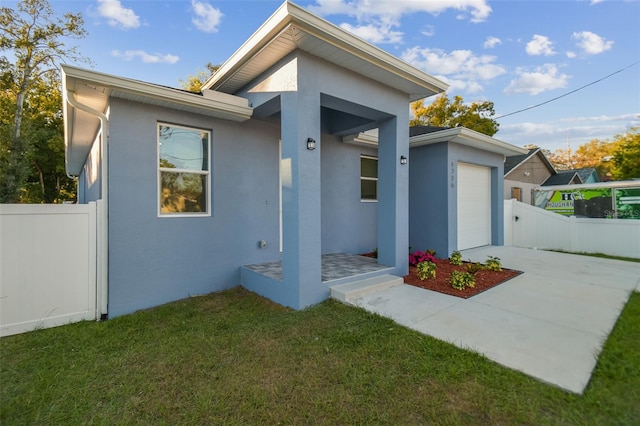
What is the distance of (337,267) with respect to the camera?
18.3 feet

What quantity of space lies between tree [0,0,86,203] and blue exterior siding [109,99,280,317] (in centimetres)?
1200

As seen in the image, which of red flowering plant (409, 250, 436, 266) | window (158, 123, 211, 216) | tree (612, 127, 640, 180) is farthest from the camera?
tree (612, 127, 640, 180)

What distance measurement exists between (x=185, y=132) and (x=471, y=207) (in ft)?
26.3

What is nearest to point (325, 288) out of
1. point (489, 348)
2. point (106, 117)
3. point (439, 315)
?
point (439, 315)

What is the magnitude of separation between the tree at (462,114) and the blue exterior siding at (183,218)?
19.3 meters

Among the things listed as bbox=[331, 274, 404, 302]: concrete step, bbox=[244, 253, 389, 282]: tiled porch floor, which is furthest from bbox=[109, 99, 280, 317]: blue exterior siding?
bbox=[331, 274, 404, 302]: concrete step

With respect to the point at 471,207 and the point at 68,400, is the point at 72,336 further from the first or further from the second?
the point at 471,207

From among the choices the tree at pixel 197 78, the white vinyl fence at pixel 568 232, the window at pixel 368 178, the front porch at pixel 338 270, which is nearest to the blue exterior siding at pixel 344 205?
the window at pixel 368 178

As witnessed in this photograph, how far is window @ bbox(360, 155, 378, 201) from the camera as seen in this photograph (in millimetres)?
7883

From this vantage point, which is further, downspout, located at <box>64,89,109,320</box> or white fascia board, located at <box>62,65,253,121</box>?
downspout, located at <box>64,89,109,320</box>

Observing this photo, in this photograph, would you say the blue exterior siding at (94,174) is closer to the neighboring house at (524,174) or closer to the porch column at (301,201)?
the porch column at (301,201)

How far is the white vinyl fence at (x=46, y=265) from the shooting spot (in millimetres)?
3518

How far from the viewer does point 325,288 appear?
449 centimetres

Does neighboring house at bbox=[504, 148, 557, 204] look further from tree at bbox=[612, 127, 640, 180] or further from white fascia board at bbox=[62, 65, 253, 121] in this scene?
white fascia board at bbox=[62, 65, 253, 121]
